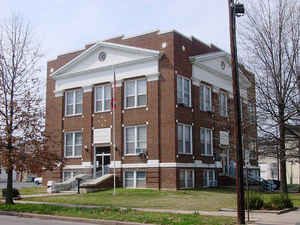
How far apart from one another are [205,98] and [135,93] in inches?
248

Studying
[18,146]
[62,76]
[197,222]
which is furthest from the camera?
[62,76]

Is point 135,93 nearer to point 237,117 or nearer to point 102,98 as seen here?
point 102,98

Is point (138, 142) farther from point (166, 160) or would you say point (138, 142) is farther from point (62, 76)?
point (62, 76)

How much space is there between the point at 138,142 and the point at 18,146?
11902 millimetres

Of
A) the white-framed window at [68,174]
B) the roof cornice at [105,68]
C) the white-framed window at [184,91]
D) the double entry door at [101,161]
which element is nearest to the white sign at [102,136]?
the double entry door at [101,161]

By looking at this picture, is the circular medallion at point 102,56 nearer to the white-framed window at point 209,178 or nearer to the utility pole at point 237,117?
the white-framed window at point 209,178

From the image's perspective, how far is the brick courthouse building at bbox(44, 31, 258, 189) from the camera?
28266 mm

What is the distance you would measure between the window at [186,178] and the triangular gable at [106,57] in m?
8.83

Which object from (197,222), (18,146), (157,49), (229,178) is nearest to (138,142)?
(157,49)

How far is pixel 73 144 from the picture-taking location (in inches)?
1303

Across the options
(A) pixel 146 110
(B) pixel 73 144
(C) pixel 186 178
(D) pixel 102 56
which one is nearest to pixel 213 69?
(A) pixel 146 110

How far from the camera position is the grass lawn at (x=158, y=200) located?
732 inches

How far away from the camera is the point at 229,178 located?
3378 centimetres

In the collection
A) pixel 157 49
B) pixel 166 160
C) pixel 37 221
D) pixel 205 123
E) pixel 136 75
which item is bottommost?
pixel 37 221
